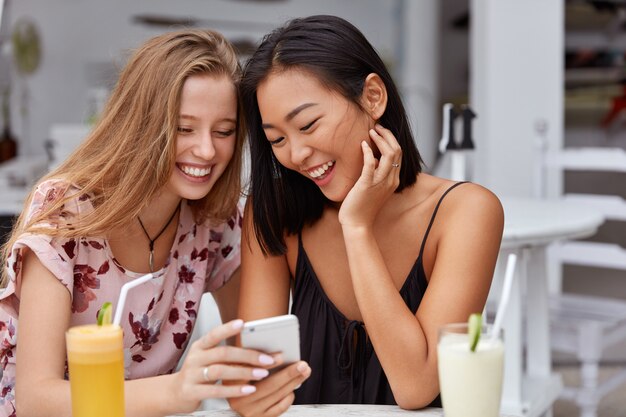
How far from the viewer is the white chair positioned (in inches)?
110

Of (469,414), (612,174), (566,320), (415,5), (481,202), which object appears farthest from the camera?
(415,5)

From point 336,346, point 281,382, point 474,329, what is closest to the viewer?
point 474,329

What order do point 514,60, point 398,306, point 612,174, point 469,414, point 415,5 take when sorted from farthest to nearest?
point 415,5
point 612,174
point 514,60
point 398,306
point 469,414

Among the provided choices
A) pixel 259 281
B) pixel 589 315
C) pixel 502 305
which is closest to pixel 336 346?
pixel 259 281

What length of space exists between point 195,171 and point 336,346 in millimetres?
384

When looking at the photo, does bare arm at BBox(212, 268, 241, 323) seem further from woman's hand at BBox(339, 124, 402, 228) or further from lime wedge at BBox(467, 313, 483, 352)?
lime wedge at BBox(467, 313, 483, 352)

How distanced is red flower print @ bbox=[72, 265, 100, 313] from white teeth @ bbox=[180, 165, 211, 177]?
0.23 m

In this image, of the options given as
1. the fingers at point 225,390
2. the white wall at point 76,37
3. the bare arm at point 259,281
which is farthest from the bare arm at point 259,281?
the white wall at point 76,37

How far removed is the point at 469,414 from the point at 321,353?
0.53 metres

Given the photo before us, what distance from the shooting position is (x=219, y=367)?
1068mm

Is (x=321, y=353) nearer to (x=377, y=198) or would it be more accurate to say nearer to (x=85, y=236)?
(x=377, y=198)

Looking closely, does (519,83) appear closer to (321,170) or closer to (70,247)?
(321,170)

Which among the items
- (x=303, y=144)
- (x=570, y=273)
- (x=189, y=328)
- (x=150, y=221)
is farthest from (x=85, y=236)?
(x=570, y=273)

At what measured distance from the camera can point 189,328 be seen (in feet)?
5.34
